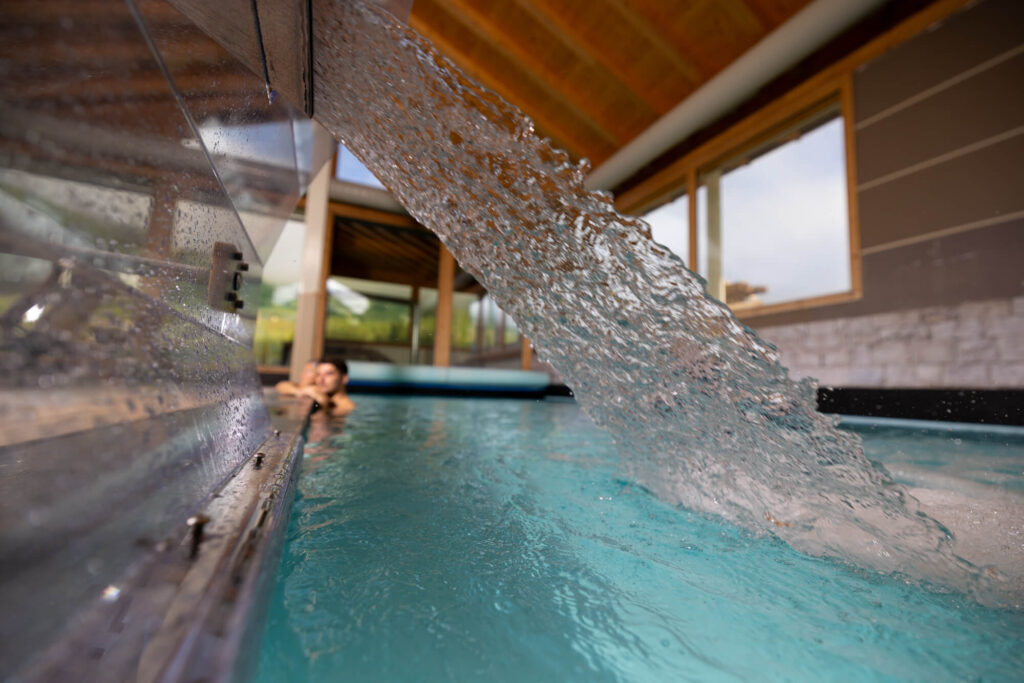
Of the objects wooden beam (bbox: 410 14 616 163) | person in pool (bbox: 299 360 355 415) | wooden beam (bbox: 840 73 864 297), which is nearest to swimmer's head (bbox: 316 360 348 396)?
person in pool (bbox: 299 360 355 415)

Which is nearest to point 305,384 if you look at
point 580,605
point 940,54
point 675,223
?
point 580,605

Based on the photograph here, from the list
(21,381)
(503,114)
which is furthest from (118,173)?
(503,114)

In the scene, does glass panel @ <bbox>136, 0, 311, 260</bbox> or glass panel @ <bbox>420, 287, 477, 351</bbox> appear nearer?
glass panel @ <bbox>136, 0, 311, 260</bbox>

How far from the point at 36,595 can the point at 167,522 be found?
233mm

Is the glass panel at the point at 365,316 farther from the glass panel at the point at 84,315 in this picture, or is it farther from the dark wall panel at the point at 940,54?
the glass panel at the point at 84,315

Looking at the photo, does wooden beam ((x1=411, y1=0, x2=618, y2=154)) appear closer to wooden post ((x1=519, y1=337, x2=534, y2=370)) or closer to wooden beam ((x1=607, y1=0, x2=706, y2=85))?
wooden beam ((x1=607, y1=0, x2=706, y2=85))

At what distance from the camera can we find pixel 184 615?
0.48m

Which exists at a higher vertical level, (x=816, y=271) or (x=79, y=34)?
(x=816, y=271)

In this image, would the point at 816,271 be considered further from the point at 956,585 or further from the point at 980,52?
the point at 956,585

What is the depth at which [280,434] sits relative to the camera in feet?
5.71

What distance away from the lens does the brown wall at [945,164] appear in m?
3.56

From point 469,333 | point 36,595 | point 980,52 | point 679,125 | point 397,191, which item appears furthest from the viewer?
point 469,333

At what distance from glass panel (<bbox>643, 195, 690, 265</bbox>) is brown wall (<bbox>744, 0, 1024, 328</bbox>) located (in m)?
2.29

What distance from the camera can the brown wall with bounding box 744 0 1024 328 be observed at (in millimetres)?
3559
